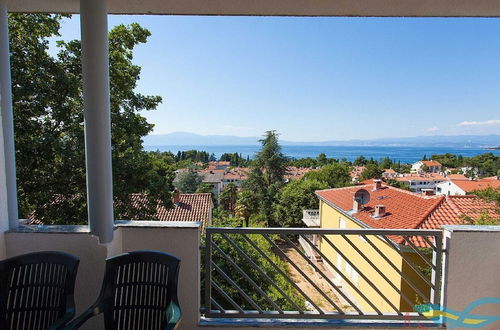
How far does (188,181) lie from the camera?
18.8m

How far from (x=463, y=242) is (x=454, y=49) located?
1220 inches

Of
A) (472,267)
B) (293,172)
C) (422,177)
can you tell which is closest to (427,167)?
(422,177)

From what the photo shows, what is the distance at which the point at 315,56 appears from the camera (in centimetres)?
2081

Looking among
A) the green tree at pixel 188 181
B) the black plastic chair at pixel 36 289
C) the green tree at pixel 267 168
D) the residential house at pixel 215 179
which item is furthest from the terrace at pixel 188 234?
the green tree at pixel 267 168

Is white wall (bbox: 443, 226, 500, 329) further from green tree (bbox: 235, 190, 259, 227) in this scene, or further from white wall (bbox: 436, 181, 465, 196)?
green tree (bbox: 235, 190, 259, 227)

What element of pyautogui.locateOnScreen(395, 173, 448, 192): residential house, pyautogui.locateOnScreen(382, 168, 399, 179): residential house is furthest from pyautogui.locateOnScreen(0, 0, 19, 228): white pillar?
pyautogui.locateOnScreen(395, 173, 448, 192): residential house

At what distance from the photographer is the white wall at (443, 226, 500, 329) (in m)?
1.79

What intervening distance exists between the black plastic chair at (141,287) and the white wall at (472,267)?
5.79ft

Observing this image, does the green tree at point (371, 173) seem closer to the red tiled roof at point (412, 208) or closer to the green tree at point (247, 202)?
the red tiled roof at point (412, 208)

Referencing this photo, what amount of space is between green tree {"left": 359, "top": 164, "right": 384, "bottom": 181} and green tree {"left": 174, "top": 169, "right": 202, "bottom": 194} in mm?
13360

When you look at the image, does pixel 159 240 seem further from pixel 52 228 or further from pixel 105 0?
pixel 105 0

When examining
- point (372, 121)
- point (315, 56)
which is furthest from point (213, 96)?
point (372, 121)

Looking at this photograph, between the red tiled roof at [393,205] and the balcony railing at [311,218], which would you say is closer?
the red tiled roof at [393,205]

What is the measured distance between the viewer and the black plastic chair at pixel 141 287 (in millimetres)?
1449
